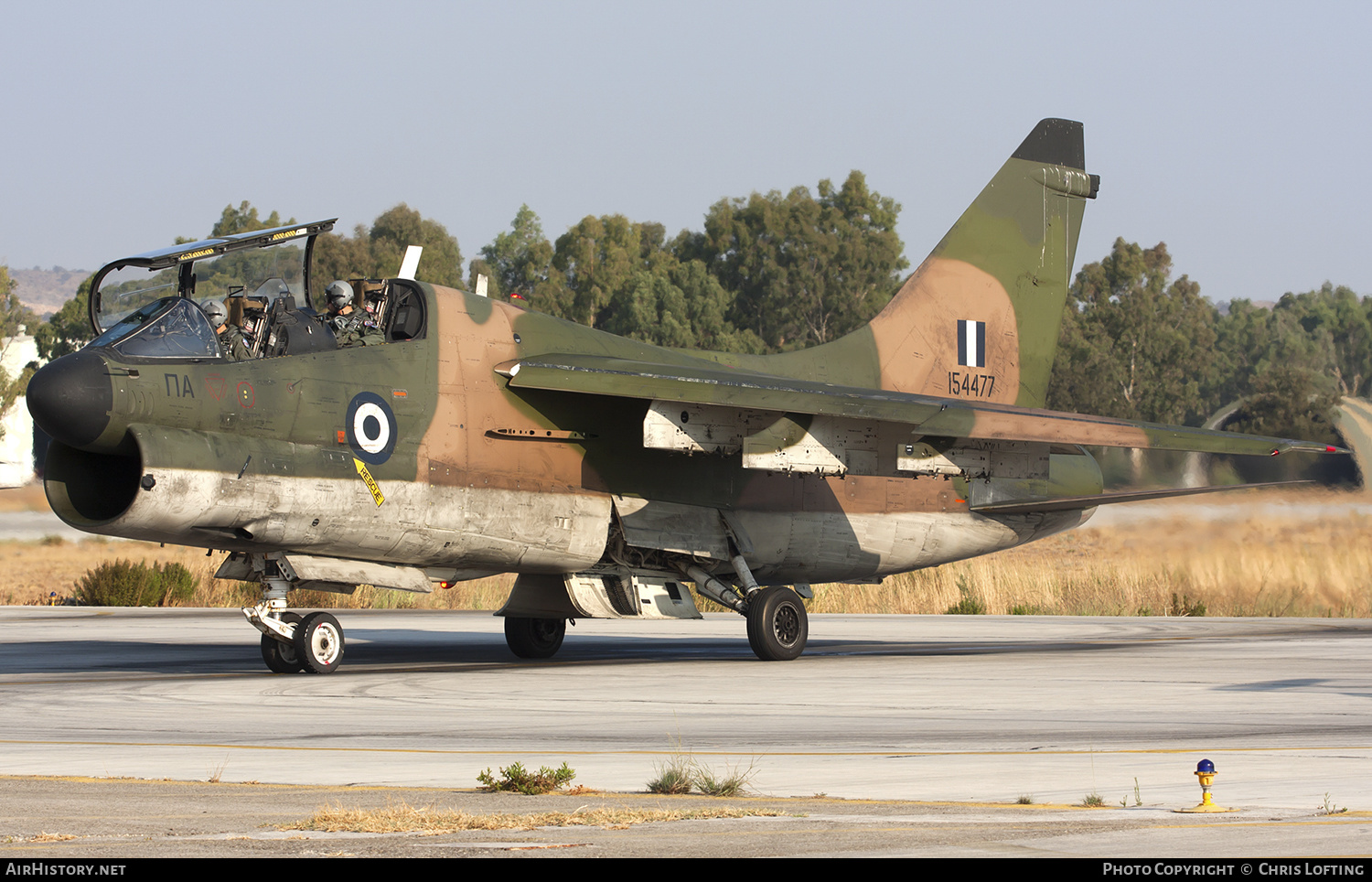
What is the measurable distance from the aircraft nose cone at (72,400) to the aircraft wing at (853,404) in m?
4.54

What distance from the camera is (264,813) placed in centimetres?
729

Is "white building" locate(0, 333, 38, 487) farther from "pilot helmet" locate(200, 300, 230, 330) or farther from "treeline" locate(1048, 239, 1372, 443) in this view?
"treeline" locate(1048, 239, 1372, 443)

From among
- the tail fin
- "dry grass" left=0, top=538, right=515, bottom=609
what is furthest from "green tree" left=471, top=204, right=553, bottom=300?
the tail fin

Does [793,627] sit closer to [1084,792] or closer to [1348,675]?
[1348,675]

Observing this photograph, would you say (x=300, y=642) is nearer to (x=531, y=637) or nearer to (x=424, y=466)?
(x=424, y=466)

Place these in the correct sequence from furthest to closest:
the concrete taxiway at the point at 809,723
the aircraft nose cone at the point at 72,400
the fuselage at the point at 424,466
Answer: the fuselage at the point at 424,466 < the aircraft nose cone at the point at 72,400 < the concrete taxiway at the point at 809,723

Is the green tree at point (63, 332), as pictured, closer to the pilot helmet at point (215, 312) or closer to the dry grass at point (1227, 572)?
the dry grass at point (1227, 572)

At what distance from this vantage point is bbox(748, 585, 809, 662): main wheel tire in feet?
57.8

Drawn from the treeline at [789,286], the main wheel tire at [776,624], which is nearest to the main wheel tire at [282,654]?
the main wheel tire at [776,624]

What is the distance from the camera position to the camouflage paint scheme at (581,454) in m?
14.4

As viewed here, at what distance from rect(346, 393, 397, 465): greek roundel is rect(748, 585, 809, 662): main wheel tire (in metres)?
5.01

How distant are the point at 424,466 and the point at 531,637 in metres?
4.19

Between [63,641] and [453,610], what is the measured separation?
10.9m
